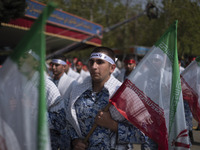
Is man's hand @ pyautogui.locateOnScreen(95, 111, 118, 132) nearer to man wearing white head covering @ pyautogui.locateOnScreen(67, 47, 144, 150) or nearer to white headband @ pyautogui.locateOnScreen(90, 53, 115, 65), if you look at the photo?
man wearing white head covering @ pyautogui.locateOnScreen(67, 47, 144, 150)

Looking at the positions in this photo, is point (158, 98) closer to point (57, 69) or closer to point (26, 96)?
point (26, 96)

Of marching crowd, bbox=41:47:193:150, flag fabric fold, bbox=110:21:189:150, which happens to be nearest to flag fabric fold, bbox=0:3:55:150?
marching crowd, bbox=41:47:193:150

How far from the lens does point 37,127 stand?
62.6 inches

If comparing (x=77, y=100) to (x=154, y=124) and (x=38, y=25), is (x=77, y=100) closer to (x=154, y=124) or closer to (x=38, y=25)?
(x=154, y=124)

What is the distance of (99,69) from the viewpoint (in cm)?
268

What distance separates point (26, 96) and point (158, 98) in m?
1.36

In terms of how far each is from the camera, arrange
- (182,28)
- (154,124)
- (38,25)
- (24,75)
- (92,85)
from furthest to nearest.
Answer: (182,28) → (92,85) → (154,124) → (24,75) → (38,25)

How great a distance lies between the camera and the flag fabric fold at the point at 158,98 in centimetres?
252

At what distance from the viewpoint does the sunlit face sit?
2666 millimetres

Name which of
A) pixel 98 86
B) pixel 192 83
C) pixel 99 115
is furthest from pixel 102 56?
pixel 192 83

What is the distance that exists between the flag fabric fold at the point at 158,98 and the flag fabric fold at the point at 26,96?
3.29ft

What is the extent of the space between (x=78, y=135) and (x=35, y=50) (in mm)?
1260

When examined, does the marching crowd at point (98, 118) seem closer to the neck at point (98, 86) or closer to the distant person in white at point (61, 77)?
the neck at point (98, 86)

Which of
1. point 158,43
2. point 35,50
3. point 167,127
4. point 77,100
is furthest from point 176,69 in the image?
point 35,50
